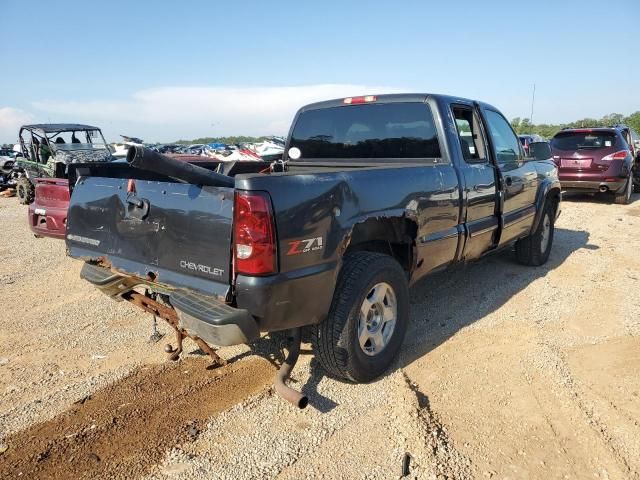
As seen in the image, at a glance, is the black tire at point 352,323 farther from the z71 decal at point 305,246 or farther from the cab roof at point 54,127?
the cab roof at point 54,127

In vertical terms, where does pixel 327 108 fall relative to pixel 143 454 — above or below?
above

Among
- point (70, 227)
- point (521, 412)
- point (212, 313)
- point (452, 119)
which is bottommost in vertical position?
point (521, 412)

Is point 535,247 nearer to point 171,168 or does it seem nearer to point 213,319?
point 213,319

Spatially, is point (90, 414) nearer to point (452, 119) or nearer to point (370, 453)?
point (370, 453)

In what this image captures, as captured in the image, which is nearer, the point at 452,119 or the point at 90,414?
the point at 90,414

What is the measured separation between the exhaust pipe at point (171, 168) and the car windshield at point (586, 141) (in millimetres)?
11312

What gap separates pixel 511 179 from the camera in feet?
16.3

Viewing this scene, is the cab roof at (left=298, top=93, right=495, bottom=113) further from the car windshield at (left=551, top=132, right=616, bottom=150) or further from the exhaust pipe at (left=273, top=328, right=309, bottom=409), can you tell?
the car windshield at (left=551, top=132, right=616, bottom=150)

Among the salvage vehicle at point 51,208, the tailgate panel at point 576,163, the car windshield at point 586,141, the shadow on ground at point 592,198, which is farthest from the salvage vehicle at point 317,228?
the shadow on ground at point 592,198

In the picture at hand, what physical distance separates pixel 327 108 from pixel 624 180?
30.8 ft

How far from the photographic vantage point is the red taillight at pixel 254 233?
2.50 meters

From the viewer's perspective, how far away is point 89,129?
1505cm

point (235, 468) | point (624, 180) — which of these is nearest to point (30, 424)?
point (235, 468)

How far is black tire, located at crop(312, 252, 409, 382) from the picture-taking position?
9.96 ft
